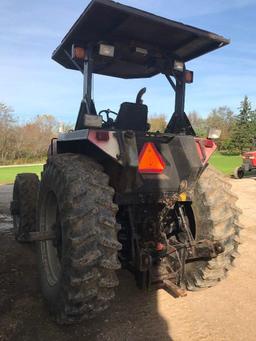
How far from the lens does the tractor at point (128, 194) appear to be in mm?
3043

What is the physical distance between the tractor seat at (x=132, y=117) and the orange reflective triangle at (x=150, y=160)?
2.44ft

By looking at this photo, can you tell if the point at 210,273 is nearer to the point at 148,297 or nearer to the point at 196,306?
the point at 196,306

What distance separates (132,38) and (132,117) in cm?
84

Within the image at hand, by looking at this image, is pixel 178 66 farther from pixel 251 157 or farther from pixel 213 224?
pixel 251 157

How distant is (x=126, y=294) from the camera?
13.9 ft

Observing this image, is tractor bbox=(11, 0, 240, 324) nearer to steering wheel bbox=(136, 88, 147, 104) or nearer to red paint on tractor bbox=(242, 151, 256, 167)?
steering wheel bbox=(136, 88, 147, 104)

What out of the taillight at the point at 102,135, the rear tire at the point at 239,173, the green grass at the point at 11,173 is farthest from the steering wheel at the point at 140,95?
the green grass at the point at 11,173

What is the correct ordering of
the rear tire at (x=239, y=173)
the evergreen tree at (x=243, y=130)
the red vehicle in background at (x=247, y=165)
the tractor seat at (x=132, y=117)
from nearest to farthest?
the tractor seat at (x=132, y=117), the red vehicle in background at (x=247, y=165), the rear tire at (x=239, y=173), the evergreen tree at (x=243, y=130)

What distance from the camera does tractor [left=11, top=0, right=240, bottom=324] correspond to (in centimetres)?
304

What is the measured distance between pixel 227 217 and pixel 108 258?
151 cm

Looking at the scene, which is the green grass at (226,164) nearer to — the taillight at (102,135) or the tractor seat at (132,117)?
the tractor seat at (132,117)

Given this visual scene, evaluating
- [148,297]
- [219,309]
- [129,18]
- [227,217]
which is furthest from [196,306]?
[129,18]

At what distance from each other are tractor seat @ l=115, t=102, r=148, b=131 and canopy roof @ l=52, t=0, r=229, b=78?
23.5 inches

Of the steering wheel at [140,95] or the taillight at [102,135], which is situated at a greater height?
the steering wheel at [140,95]
